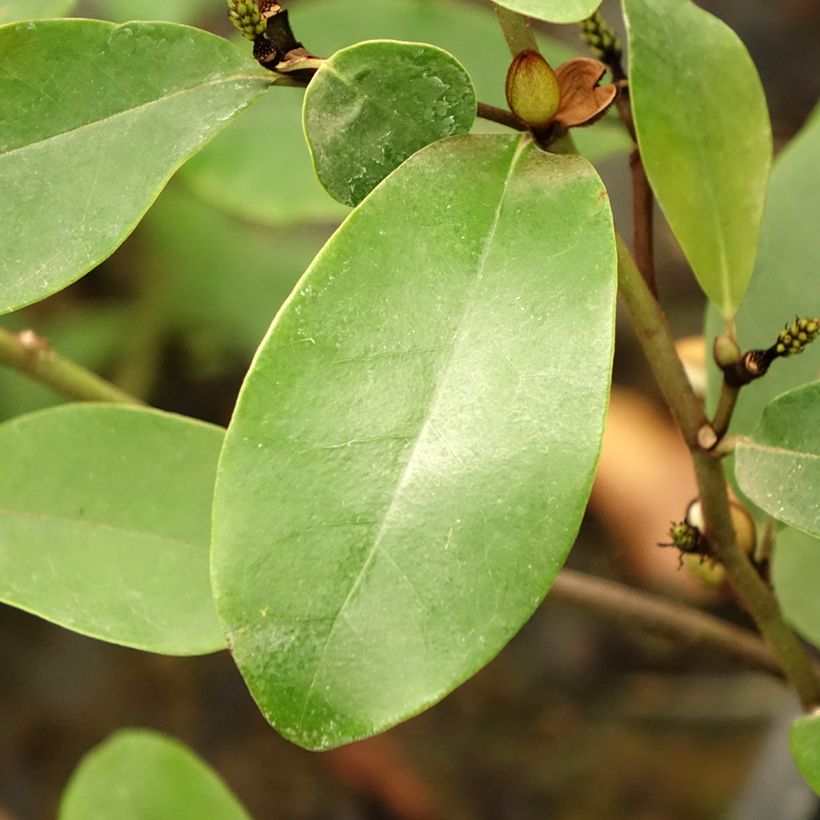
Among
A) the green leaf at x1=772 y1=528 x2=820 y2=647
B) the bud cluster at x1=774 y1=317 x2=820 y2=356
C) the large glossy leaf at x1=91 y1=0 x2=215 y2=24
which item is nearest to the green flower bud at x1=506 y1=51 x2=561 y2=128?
the bud cluster at x1=774 y1=317 x2=820 y2=356

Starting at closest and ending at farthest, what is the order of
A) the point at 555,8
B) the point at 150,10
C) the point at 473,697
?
the point at 555,8 → the point at 150,10 → the point at 473,697

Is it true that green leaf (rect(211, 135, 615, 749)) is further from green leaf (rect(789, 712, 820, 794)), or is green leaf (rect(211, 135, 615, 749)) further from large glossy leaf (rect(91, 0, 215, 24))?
large glossy leaf (rect(91, 0, 215, 24))

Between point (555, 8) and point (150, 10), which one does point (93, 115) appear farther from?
point (150, 10)

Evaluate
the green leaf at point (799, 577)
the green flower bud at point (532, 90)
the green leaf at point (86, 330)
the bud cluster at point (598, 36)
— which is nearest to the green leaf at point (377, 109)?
the green flower bud at point (532, 90)

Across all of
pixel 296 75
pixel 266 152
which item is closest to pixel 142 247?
pixel 266 152

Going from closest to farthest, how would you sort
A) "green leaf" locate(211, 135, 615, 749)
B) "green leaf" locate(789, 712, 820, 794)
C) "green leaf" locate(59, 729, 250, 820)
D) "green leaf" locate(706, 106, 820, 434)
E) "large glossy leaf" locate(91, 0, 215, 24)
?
"green leaf" locate(211, 135, 615, 749) → "green leaf" locate(789, 712, 820, 794) → "green leaf" locate(706, 106, 820, 434) → "green leaf" locate(59, 729, 250, 820) → "large glossy leaf" locate(91, 0, 215, 24)

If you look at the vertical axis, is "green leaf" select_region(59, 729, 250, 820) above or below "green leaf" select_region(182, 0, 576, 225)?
below

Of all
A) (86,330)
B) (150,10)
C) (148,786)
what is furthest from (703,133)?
(86,330)
